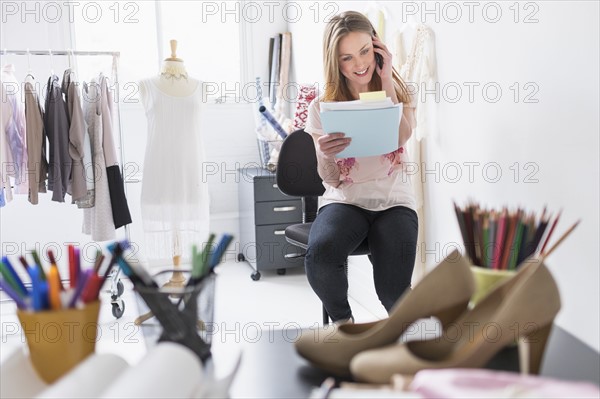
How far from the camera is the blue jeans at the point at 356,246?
6.49 ft

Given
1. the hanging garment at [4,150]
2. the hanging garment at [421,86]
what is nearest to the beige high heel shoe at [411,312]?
the hanging garment at [421,86]

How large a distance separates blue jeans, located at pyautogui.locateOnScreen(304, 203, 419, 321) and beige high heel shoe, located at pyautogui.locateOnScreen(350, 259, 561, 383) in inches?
44.9

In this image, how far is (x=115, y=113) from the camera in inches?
130

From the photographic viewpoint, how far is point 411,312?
2.64ft

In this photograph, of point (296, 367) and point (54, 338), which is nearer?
point (54, 338)

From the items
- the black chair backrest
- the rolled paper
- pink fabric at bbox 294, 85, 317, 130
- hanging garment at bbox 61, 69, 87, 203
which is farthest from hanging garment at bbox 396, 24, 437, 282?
hanging garment at bbox 61, 69, 87, 203

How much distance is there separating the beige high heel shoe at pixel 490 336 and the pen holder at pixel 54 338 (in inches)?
13.0

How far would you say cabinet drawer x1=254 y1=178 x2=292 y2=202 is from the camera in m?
3.78

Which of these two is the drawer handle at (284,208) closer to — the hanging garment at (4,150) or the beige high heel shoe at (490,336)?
the hanging garment at (4,150)

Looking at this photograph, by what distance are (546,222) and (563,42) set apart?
3.29ft

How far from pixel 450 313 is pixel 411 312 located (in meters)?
0.06

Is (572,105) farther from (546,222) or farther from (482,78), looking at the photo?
(546,222)

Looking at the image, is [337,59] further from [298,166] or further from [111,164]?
[111,164]

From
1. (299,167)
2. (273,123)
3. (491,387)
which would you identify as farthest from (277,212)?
(491,387)
